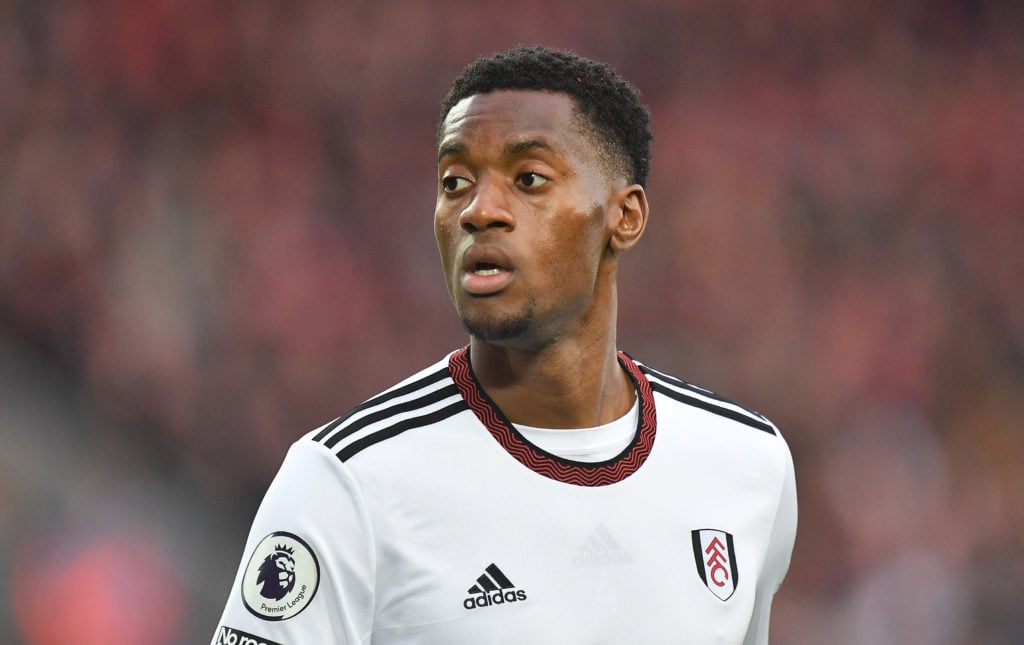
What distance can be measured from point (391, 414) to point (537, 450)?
30 centimetres

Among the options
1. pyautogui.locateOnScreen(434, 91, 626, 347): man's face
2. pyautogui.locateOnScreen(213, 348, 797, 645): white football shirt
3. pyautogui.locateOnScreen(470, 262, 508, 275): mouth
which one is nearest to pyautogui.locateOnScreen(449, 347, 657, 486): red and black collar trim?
pyautogui.locateOnScreen(213, 348, 797, 645): white football shirt

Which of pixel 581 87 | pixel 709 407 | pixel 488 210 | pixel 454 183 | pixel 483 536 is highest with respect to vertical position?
pixel 581 87

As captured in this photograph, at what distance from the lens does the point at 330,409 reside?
6.20 metres

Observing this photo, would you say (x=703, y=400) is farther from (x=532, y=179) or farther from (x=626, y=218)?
(x=532, y=179)

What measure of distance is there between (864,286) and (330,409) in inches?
121

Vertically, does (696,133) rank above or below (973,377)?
above

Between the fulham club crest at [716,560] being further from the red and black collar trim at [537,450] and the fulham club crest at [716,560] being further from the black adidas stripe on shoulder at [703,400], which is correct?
the black adidas stripe on shoulder at [703,400]

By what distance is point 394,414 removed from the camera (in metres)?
2.41

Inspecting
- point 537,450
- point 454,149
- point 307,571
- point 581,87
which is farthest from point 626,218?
point 307,571

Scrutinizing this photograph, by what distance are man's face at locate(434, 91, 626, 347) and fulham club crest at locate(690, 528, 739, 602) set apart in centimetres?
52

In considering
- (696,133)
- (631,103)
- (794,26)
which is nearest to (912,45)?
(794,26)

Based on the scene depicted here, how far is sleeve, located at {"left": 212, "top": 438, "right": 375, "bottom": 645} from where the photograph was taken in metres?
2.14

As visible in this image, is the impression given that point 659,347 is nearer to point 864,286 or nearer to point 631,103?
point 864,286

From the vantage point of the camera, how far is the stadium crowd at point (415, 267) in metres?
5.75
